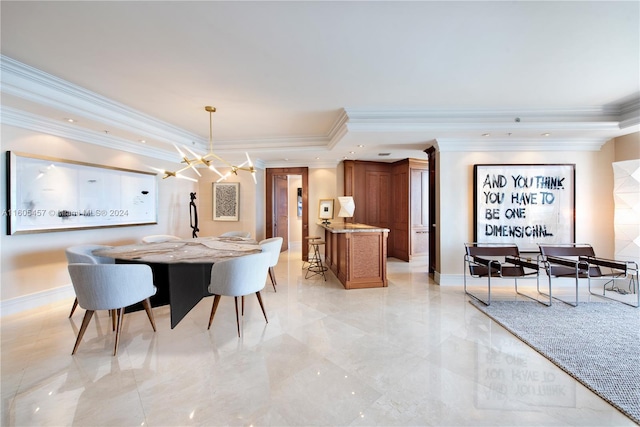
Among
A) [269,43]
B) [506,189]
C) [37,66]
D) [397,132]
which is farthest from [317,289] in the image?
[37,66]

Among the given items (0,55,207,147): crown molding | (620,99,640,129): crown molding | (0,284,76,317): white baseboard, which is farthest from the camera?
(620,99,640,129): crown molding

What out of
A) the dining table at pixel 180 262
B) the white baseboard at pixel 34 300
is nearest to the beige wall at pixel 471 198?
the dining table at pixel 180 262

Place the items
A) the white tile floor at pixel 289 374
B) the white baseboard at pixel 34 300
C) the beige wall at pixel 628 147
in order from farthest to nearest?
the beige wall at pixel 628 147 < the white baseboard at pixel 34 300 < the white tile floor at pixel 289 374

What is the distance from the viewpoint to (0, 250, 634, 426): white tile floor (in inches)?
63.3

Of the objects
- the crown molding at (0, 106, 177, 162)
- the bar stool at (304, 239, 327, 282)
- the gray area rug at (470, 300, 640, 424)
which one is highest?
the crown molding at (0, 106, 177, 162)

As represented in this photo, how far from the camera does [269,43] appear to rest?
2195mm

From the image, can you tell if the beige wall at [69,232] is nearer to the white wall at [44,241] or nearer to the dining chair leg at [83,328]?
the white wall at [44,241]

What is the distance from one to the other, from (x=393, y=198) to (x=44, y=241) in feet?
21.3

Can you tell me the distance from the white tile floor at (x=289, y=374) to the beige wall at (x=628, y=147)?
3.72 metres

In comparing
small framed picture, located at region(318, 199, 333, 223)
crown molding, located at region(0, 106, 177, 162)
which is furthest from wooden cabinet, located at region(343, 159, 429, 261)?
crown molding, located at region(0, 106, 177, 162)

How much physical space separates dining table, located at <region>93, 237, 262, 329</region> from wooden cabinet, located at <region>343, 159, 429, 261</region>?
11.7 ft

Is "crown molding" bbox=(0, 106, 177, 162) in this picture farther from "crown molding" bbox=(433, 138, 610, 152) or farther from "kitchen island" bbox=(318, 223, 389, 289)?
"crown molding" bbox=(433, 138, 610, 152)

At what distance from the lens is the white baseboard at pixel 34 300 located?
10.1ft

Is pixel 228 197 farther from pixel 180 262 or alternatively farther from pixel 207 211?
pixel 180 262
